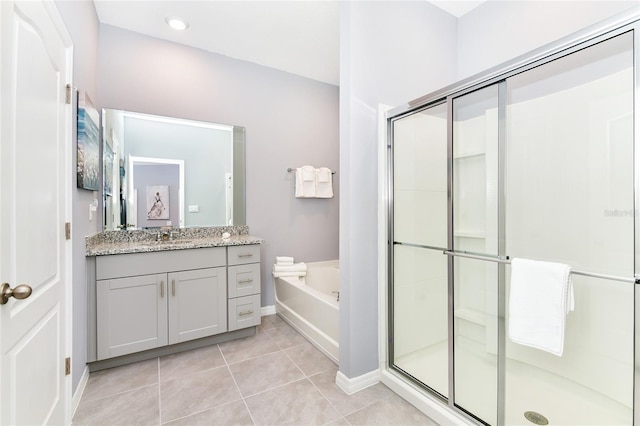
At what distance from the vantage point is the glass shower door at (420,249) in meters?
1.78

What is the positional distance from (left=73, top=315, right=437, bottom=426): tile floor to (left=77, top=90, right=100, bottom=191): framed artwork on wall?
1.32 m

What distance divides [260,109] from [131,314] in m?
2.28

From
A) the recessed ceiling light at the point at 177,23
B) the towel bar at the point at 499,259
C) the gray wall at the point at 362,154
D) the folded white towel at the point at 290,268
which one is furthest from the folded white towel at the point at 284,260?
the recessed ceiling light at the point at 177,23

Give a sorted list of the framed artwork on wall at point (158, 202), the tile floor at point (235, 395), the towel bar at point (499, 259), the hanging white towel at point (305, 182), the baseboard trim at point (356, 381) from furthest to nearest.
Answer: the hanging white towel at point (305, 182)
the framed artwork on wall at point (158, 202)
the baseboard trim at point (356, 381)
the tile floor at point (235, 395)
the towel bar at point (499, 259)

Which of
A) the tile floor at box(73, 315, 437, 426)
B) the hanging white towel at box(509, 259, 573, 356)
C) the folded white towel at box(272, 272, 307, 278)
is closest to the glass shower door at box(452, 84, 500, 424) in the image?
the hanging white towel at box(509, 259, 573, 356)

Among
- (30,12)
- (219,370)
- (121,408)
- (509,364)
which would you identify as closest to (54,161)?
(30,12)

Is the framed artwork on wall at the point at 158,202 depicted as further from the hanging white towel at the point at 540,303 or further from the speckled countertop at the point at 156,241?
the hanging white towel at the point at 540,303

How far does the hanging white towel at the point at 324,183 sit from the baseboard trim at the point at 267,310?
1.36m

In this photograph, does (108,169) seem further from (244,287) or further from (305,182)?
(305,182)

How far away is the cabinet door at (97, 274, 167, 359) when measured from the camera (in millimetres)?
2112

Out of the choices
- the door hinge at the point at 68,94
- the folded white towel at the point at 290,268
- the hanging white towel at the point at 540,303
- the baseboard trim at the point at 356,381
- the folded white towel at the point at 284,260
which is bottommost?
the baseboard trim at the point at 356,381

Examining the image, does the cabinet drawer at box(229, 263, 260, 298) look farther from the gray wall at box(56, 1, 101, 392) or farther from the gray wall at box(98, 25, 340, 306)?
the gray wall at box(56, 1, 101, 392)

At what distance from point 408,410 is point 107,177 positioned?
9.32 ft

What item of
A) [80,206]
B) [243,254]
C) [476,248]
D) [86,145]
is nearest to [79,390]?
[80,206]
